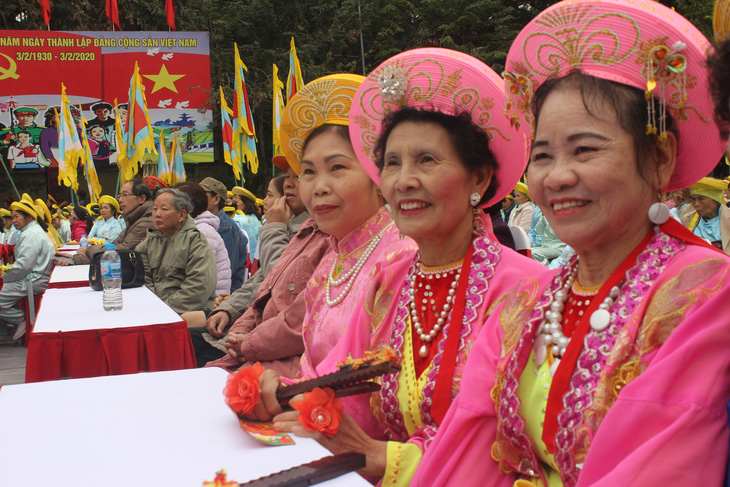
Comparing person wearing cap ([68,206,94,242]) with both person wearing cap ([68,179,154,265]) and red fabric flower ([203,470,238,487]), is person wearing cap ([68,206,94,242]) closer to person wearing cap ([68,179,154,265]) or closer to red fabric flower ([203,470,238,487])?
person wearing cap ([68,179,154,265])

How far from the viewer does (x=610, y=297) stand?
1.28m

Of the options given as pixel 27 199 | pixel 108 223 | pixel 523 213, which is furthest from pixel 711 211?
pixel 27 199

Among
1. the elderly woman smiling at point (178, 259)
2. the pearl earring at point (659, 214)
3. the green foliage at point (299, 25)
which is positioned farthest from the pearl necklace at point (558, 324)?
the green foliage at point (299, 25)

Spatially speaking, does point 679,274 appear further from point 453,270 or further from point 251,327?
point 251,327

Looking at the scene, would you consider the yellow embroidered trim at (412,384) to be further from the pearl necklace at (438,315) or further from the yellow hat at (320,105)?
the yellow hat at (320,105)

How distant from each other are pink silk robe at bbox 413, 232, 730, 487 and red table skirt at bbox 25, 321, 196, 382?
2275 millimetres

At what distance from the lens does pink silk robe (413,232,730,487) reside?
A: 1.00 metres

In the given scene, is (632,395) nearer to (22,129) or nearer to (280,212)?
(280,212)

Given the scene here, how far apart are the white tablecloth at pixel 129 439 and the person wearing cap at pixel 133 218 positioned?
488 centimetres

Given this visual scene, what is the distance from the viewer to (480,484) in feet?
4.78

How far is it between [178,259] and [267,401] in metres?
3.66

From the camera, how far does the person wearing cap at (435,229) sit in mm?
1774

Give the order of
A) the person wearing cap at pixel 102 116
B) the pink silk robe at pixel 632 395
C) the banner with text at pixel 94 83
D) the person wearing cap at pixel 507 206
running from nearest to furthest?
the pink silk robe at pixel 632 395
the person wearing cap at pixel 507 206
the banner with text at pixel 94 83
the person wearing cap at pixel 102 116

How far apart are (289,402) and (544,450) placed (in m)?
0.65
